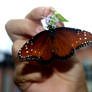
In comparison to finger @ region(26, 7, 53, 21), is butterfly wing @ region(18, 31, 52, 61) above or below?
below

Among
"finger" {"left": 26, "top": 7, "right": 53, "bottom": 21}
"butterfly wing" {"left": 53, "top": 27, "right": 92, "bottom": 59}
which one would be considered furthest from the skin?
"butterfly wing" {"left": 53, "top": 27, "right": 92, "bottom": 59}

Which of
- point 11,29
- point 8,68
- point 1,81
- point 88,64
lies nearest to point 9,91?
point 1,81

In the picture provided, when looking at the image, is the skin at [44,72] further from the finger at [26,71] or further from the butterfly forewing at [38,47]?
the butterfly forewing at [38,47]

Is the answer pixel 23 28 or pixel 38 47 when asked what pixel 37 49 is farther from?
pixel 23 28

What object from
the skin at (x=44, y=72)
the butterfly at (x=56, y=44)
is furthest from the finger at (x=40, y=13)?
the butterfly at (x=56, y=44)

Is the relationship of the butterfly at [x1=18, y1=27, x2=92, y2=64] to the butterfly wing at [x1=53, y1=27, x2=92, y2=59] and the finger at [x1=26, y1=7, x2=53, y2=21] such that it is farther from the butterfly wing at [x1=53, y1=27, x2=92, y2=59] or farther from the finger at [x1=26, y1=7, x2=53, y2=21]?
the finger at [x1=26, y1=7, x2=53, y2=21]

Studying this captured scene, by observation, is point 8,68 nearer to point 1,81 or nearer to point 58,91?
point 1,81
